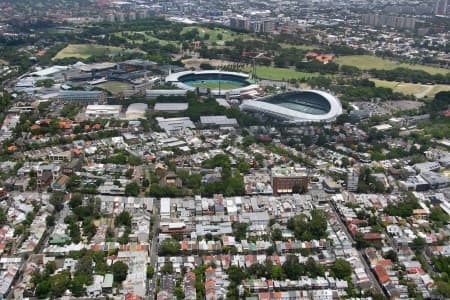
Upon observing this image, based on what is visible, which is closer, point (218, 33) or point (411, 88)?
point (411, 88)

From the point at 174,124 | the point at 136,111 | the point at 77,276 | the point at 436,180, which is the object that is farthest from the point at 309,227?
the point at 136,111

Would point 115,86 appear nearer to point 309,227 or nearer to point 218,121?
point 218,121

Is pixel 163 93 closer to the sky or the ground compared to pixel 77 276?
closer to the sky

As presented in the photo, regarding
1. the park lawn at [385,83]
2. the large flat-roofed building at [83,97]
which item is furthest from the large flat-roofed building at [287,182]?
the park lawn at [385,83]

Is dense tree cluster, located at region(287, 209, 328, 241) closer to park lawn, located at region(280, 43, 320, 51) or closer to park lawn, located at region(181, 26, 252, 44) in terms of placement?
park lawn, located at region(280, 43, 320, 51)

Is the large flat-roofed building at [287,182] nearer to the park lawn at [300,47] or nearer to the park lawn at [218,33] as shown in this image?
the park lawn at [300,47]

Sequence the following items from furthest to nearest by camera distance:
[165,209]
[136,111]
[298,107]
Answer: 1. [298,107]
2. [136,111]
3. [165,209]

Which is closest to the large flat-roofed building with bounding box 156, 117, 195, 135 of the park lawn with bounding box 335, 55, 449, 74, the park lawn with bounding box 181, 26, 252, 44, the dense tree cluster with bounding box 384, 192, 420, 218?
the dense tree cluster with bounding box 384, 192, 420, 218
